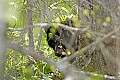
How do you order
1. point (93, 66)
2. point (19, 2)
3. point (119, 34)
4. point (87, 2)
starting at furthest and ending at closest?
1. point (19, 2)
2. point (93, 66)
3. point (87, 2)
4. point (119, 34)

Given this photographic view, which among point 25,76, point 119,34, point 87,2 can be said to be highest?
point 87,2

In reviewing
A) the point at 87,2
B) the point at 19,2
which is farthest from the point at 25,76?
the point at 87,2

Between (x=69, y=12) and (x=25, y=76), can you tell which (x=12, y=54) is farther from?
(x=69, y=12)

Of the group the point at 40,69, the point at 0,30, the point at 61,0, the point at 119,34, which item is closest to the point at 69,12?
the point at 61,0

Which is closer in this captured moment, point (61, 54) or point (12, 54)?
point (12, 54)

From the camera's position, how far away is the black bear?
A: 3.11 meters

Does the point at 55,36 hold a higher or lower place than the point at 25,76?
higher

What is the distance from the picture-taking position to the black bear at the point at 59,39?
10.2 ft

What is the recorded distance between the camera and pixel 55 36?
3287mm

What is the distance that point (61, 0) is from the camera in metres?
3.16

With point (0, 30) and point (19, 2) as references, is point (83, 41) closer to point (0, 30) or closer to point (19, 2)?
point (19, 2)

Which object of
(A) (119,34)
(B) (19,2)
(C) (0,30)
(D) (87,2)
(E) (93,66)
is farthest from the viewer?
(B) (19,2)

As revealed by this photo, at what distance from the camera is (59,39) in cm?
326

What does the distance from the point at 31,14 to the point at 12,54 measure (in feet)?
1.59
